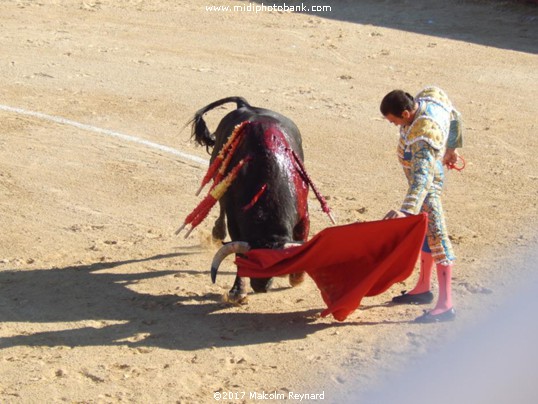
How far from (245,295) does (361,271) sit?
0.87m

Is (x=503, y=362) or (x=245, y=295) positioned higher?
(x=503, y=362)

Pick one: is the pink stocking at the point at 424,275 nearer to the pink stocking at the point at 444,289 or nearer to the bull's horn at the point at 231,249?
the pink stocking at the point at 444,289

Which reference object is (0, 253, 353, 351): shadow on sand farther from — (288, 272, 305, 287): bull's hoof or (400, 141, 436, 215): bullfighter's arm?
(400, 141, 436, 215): bullfighter's arm

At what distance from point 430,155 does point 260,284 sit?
1302 millimetres

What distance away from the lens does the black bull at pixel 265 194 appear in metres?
6.16

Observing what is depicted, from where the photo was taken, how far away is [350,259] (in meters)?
5.90

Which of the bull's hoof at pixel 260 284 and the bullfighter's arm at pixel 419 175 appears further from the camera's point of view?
the bull's hoof at pixel 260 284

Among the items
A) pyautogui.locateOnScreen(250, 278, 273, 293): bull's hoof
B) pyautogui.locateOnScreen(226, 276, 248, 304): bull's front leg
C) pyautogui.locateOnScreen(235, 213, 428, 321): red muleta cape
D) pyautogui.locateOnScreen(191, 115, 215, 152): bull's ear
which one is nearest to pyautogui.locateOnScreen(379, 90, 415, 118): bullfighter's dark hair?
pyautogui.locateOnScreen(235, 213, 428, 321): red muleta cape

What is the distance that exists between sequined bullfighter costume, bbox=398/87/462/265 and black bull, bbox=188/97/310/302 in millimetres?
783

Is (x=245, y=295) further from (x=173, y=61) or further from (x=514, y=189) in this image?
(x=173, y=61)

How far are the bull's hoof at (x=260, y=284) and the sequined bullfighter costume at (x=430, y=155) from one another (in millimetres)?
974

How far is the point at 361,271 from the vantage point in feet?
19.3

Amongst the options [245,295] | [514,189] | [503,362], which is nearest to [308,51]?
[514,189]

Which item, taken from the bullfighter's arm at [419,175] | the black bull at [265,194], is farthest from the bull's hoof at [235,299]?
the bullfighter's arm at [419,175]
